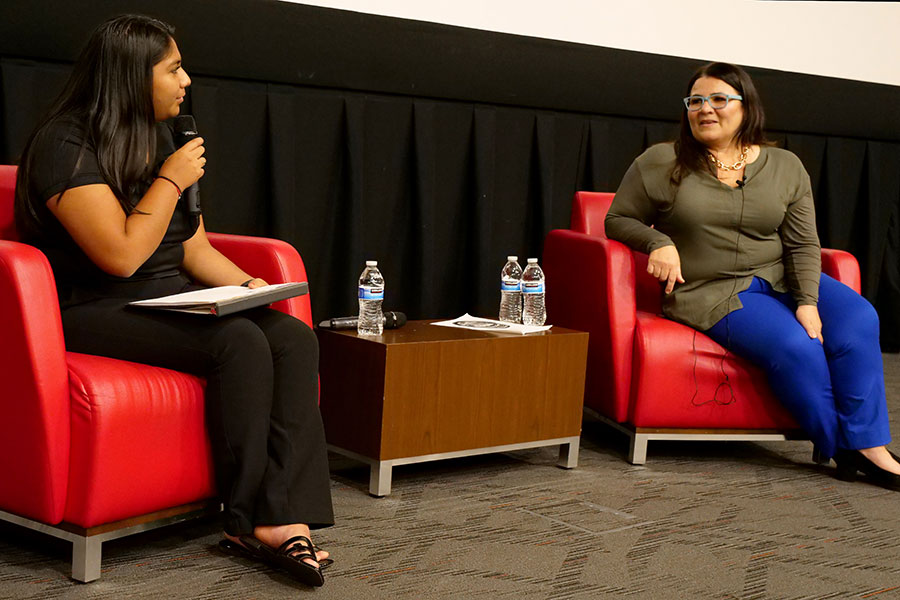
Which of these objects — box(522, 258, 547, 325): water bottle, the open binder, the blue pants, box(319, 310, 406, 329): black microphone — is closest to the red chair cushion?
the open binder

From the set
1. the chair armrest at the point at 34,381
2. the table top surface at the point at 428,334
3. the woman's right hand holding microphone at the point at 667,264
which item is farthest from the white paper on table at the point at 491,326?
the chair armrest at the point at 34,381

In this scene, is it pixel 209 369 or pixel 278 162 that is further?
pixel 278 162

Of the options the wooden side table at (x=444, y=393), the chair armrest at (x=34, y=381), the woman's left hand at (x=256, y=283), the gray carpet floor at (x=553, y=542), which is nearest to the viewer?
the chair armrest at (x=34, y=381)

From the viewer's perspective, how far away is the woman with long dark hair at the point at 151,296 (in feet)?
6.19

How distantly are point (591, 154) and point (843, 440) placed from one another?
5.38 ft

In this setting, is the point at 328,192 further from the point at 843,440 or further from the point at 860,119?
the point at 860,119

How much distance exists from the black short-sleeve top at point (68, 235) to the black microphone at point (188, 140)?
30 millimetres

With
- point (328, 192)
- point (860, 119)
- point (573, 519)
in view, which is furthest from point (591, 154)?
point (573, 519)

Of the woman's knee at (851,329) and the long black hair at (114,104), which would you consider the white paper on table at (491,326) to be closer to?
the woman's knee at (851,329)

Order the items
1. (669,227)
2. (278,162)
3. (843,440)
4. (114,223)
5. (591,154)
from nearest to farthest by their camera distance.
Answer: (114,223) → (843,440) → (669,227) → (278,162) → (591,154)

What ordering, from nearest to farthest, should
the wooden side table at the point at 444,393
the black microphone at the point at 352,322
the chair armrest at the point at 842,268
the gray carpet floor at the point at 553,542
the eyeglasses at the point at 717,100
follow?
1. the gray carpet floor at the point at 553,542
2. the wooden side table at the point at 444,393
3. the black microphone at the point at 352,322
4. the eyeglasses at the point at 717,100
5. the chair armrest at the point at 842,268

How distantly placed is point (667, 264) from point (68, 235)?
1487 millimetres

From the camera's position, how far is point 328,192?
3.40 metres

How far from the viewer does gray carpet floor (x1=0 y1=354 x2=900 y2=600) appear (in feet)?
6.06
